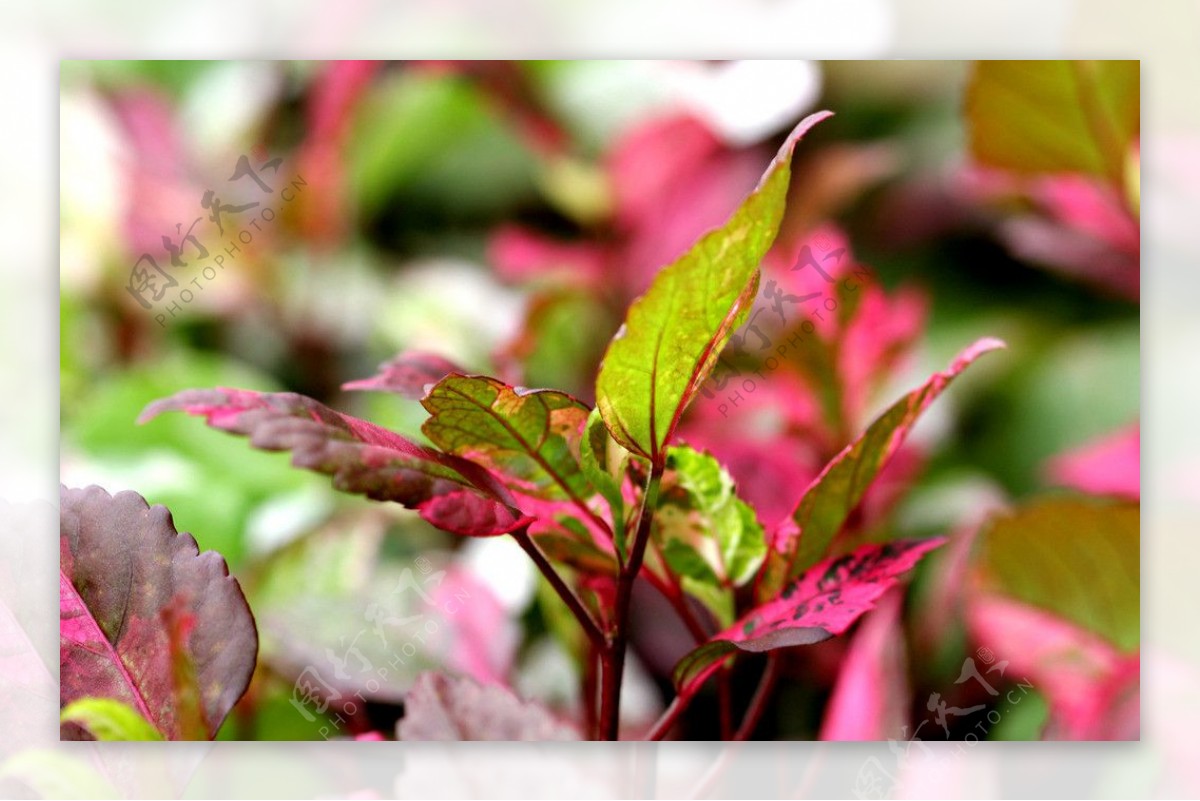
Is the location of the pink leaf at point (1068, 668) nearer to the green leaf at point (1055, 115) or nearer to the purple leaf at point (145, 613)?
the green leaf at point (1055, 115)

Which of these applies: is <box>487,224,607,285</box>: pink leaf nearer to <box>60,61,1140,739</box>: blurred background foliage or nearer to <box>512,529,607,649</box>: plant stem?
<box>60,61,1140,739</box>: blurred background foliage

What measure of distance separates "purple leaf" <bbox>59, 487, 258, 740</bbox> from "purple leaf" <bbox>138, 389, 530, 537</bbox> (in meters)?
0.08

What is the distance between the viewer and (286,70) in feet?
2.54

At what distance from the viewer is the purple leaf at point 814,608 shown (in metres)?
0.46

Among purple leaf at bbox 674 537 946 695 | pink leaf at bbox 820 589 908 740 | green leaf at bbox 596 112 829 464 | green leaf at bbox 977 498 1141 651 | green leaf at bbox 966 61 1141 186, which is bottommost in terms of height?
pink leaf at bbox 820 589 908 740

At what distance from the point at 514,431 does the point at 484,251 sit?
1.17ft

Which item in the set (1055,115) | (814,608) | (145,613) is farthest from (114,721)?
(1055,115)

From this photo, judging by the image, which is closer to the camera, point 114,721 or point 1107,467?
point 114,721

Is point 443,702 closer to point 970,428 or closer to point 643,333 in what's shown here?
point 643,333

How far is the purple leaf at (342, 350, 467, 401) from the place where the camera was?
489mm

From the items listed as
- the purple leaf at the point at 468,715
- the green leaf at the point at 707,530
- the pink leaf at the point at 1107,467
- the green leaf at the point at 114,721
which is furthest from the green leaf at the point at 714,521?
the pink leaf at the point at 1107,467

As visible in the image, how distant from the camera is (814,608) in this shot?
1.55ft

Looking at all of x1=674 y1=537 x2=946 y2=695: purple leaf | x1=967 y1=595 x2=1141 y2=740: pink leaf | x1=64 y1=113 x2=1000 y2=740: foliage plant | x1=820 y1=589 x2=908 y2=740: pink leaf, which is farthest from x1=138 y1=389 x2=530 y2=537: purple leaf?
x1=967 y1=595 x2=1141 y2=740: pink leaf

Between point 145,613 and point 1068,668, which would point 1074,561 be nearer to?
point 1068,668
